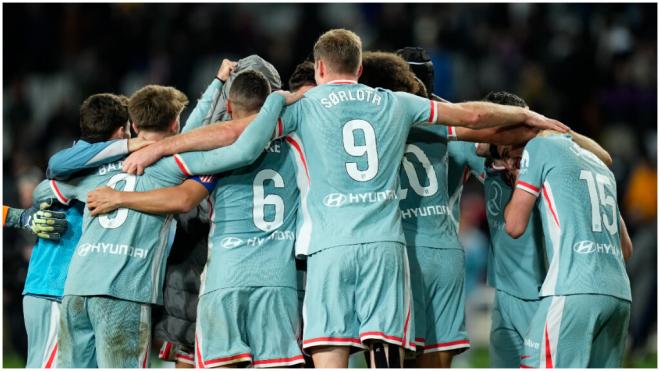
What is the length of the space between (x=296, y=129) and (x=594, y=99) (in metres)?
10.5

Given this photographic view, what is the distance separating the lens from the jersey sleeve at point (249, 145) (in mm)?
5898

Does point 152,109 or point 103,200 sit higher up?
point 152,109

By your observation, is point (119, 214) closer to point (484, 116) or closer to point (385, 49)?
point (484, 116)

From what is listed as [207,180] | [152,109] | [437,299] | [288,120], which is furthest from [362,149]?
[152,109]

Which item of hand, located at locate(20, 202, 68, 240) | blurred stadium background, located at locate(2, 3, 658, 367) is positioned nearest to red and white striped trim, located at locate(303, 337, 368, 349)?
hand, located at locate(20, 202, 68, 240)

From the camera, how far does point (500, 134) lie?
256 inches

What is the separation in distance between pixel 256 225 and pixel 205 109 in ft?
3.30

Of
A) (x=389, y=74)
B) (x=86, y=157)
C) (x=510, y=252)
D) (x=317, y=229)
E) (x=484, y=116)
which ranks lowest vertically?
(x=510, y=252)

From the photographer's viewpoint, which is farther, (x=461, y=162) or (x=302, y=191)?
(x=461, y=162)

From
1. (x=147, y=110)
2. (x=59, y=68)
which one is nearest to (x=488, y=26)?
(x=59, y=68)

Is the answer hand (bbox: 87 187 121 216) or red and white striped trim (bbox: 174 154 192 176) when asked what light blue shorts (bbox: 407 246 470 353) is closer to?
red and white striped trim (bbox: 174 154 192 176)

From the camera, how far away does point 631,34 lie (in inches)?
661

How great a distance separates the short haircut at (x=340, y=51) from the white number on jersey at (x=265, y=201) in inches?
30.2

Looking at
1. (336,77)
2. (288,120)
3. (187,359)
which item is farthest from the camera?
(187,359)
